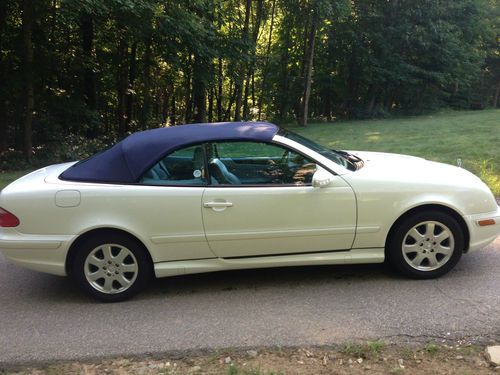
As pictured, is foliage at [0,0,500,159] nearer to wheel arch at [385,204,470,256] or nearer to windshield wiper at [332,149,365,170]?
windshield wiper at [332,149,365,170]

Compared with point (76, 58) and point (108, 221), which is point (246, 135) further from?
point (76, 58)

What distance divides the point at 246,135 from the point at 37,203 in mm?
1886

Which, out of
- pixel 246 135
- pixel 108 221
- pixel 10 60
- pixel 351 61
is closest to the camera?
pixel 108 221

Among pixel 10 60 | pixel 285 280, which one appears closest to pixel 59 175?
pixel 285 280

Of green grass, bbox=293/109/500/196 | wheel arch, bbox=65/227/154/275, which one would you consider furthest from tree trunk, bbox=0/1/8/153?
wheel arch, bbox=65/227/154/275

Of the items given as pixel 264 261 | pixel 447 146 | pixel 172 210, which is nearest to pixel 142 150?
pixel 172 210

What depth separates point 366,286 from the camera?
4211 mm

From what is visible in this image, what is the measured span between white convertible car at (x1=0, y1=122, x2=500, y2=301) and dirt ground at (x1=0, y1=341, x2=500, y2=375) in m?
1.06

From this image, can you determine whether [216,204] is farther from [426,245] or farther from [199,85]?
[199,85]

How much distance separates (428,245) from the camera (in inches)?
167

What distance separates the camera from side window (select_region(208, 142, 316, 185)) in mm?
4207

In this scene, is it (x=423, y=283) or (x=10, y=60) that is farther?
(x=10, y=60)

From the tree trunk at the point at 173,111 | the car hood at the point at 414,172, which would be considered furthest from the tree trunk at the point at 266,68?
the car hood at the point at 414,172

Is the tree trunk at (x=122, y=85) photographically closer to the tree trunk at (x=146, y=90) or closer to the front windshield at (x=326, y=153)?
the tree trunk at (x=146, y=90)
